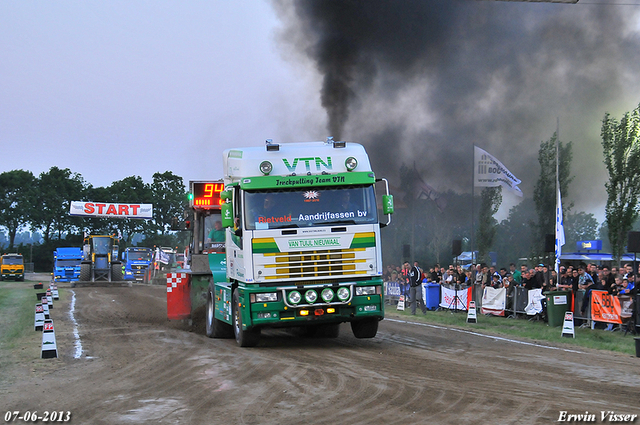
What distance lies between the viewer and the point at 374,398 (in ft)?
25.4

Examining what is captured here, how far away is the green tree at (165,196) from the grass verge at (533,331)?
76.7 metres

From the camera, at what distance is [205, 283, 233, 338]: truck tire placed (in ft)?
46.6

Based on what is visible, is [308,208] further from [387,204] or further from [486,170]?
[486,170]

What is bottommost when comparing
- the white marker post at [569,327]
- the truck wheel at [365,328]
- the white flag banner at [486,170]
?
the white marker post at [569,327]

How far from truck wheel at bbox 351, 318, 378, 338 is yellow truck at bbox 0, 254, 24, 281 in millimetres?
57096

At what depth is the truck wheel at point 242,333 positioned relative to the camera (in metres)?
12.3

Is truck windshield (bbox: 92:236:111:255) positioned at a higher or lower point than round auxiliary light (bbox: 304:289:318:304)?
higher

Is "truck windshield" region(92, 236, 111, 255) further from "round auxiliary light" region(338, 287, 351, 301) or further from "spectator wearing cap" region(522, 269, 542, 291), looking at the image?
"round auxiliary light" region(338, 287, 351, 301)

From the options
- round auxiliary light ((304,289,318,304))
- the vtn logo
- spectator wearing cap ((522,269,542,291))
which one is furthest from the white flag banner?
round auxiliary light ((304,289,318,304))

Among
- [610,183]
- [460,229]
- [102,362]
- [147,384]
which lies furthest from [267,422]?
[460,229]

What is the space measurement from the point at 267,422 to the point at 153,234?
91.2 meters

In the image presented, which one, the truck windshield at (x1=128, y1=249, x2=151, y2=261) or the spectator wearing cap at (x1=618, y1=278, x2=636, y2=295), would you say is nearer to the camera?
the spectator wearing cap at (x1=618, y1=278, x2=636, y2=295)

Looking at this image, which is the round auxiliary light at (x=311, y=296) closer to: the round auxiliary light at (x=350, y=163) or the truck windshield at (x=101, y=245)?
the round auxiliary light at (x=350, y=163)

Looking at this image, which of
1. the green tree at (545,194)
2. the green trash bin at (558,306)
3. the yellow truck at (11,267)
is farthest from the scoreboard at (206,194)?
the yellow truck at (11,267)
